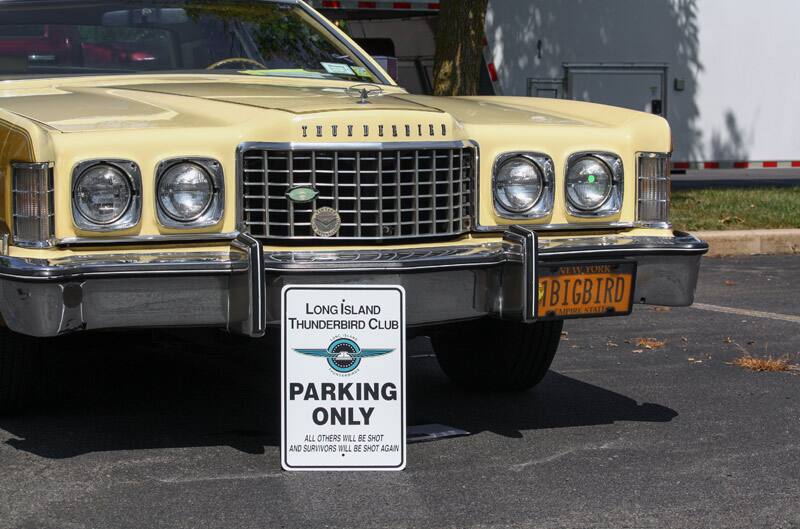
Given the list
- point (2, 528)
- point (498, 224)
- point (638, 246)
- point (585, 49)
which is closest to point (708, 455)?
point (638, 246)

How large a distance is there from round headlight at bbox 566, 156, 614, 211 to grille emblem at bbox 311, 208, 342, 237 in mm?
861

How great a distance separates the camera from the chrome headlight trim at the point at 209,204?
4410mm

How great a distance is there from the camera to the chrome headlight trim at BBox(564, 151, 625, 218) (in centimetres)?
489

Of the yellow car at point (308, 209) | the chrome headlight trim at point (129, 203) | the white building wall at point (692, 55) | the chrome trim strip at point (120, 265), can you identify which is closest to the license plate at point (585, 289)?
the yellow car at point (308, 209)

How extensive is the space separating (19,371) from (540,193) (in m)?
1.88

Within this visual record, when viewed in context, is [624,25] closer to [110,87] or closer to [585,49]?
[585,49]

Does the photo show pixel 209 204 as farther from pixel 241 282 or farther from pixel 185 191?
pixel 241 282

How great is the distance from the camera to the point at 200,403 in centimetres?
553

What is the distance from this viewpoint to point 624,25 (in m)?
15.8

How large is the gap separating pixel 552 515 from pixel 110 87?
242 cm

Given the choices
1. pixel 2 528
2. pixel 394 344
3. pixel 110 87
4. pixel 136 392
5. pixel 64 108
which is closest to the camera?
pixel 2 528

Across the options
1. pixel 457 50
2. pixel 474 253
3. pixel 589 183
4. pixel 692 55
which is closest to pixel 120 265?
pixel 474 253

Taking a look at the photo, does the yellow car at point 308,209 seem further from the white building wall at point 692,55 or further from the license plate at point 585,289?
the white building wall at point 692,55

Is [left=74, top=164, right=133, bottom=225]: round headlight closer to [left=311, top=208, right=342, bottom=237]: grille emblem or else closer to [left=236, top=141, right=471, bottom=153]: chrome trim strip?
[left=236, top=141, right=471, bottom=153]: chrome trim strip
